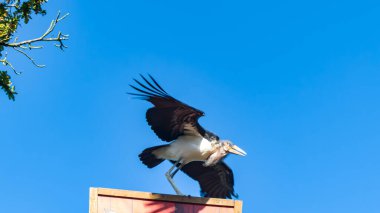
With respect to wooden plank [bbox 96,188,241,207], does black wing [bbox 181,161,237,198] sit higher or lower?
higher

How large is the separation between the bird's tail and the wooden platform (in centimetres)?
159

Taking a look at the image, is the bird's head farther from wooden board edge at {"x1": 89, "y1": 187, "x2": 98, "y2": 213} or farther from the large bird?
wooden board edge at {"x1": 89, "y1": 187, "x2": 98, "y2": 213}

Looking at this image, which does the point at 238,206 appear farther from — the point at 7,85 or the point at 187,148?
the point at 7,85

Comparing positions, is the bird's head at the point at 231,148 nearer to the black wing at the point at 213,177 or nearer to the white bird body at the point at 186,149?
the white bird body at the point at 186,149

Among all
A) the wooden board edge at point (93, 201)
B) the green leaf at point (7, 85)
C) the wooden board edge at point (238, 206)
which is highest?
the green leaf at point (7, 85)

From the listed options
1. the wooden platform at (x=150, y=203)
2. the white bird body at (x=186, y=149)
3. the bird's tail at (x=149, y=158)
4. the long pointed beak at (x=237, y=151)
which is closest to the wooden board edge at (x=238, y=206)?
the wooden platform at (x=150, y=203)

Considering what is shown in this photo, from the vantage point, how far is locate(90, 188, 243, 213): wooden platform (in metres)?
10.9

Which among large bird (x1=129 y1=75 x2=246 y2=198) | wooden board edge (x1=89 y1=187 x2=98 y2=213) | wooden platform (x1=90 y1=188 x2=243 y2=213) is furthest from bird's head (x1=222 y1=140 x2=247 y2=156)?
wooden board edge (x1=89 y1=187 x2=98 y2=213)

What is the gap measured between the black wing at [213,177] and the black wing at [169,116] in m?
0.75

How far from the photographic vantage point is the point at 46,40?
10.4 metres

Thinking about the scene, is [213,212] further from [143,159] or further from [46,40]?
[46,40]

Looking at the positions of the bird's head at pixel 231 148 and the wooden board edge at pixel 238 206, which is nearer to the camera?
the wooden board edge at pixel 238 206

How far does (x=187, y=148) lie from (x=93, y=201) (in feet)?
→ 8.09

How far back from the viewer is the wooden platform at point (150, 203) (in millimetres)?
10906
